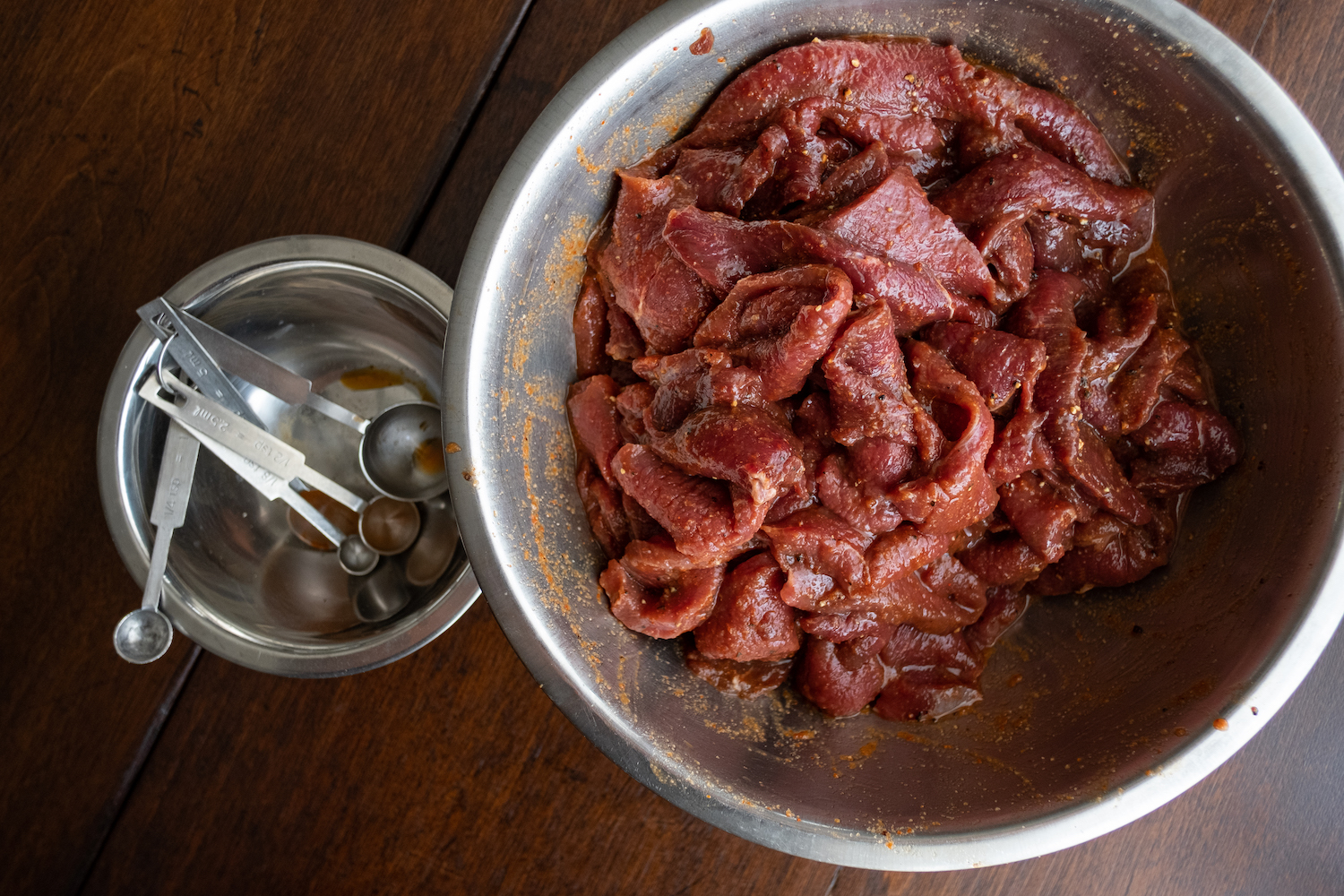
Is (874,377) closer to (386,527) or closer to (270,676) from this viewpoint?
(386,527)

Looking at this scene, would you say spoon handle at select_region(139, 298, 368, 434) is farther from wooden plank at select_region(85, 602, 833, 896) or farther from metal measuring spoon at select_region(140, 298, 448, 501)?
wooden plank at select_region(85, 602, 833, 896)

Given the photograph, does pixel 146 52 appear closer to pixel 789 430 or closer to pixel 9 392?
pixel 9 392

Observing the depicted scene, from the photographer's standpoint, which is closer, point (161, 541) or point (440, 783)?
point (161, 541)

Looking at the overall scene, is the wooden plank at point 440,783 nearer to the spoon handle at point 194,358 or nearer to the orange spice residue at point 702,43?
the spoon handle at point 194,358

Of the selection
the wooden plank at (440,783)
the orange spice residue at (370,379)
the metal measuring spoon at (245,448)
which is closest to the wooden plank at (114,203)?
the wooden plank at (440,783)

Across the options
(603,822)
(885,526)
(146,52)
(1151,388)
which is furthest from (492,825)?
(146,52)

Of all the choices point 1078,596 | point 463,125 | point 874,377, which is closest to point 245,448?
point 463,125
